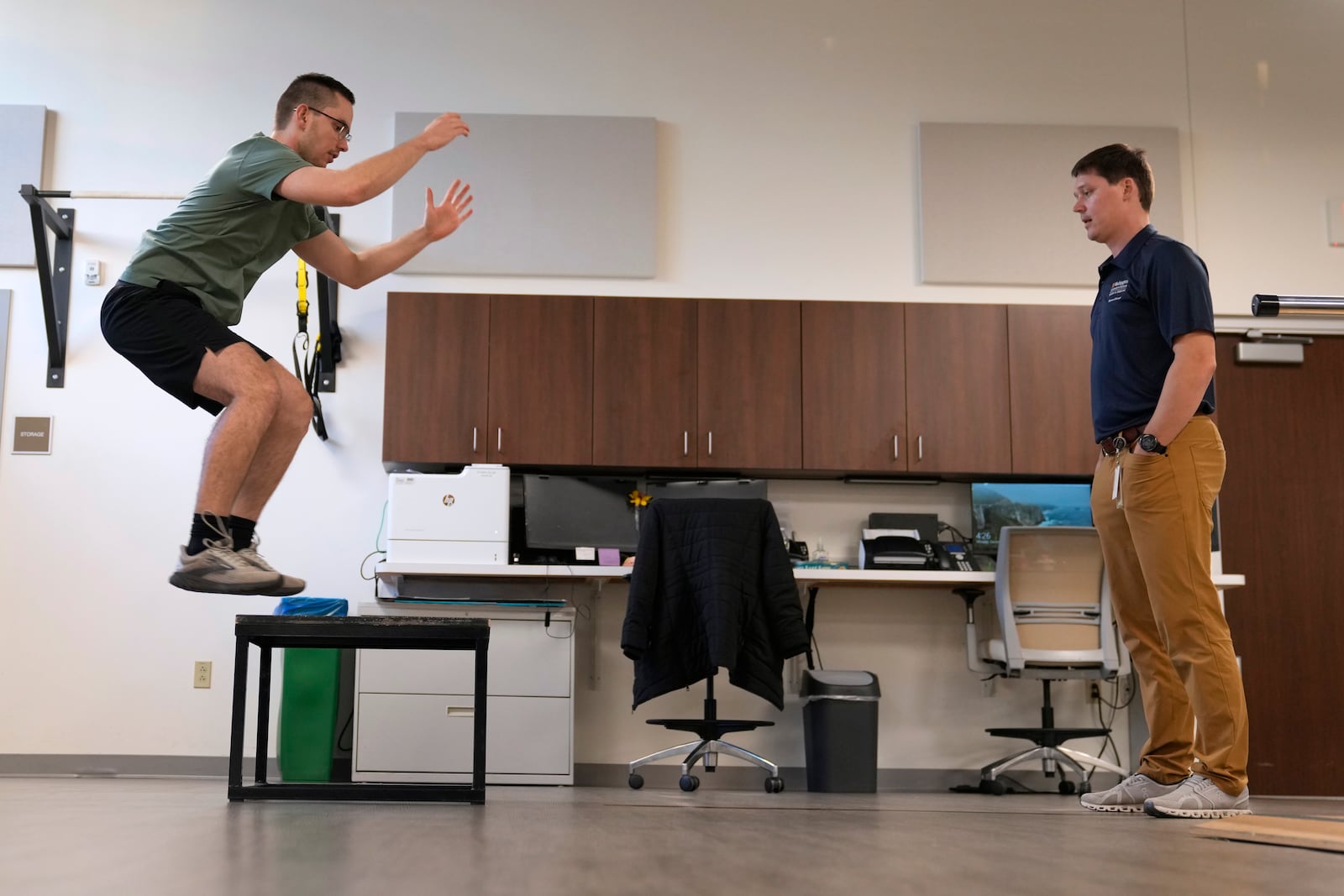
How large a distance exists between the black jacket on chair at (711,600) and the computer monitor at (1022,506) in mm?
1313

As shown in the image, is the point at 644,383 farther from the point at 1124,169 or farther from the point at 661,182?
the point at 1124,169

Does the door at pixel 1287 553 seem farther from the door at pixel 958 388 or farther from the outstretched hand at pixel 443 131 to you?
the outstretched hand at pixel 443 131

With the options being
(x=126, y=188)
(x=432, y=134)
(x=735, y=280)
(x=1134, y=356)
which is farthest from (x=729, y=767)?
(x=126, y=188)

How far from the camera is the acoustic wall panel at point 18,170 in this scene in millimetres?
5852

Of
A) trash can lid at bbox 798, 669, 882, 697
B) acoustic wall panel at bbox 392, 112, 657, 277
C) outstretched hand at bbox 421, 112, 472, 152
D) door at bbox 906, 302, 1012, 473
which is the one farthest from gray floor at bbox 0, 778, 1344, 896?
acoustic wall panel at bbox 392, 112, 657, 277

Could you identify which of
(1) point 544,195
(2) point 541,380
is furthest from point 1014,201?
(2) point 541,380

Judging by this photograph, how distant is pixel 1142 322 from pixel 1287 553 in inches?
132

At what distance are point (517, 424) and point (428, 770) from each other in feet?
5.24

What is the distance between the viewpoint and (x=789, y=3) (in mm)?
6254

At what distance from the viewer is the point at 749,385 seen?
5664 mm

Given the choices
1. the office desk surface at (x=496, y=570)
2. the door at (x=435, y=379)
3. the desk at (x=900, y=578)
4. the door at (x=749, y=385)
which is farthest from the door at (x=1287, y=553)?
the door at (x=435, y=379)

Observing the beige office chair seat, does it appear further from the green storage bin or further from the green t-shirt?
the green t-shirt

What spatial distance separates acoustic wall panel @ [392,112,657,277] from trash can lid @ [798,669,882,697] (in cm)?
212

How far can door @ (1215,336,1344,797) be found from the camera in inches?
229
